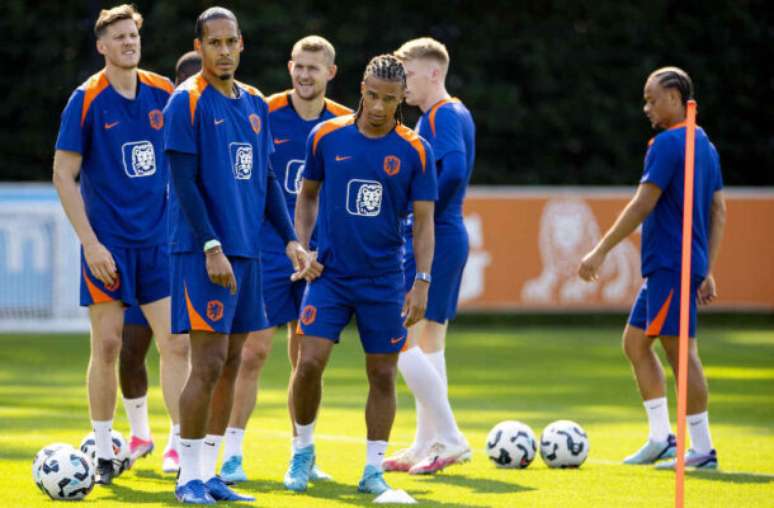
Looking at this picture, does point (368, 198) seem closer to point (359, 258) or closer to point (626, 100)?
point (359, 258)

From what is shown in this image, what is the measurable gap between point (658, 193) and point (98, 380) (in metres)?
3.70

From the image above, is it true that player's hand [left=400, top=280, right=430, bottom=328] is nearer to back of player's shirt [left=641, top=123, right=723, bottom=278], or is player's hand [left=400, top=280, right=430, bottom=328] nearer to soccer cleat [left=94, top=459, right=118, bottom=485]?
soccer cleat [left=94, top=459, right=118, bottom=485]

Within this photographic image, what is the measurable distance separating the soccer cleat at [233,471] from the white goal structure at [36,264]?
13.2 meters

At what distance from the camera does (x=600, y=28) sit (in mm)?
30938

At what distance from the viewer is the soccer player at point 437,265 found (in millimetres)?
9664

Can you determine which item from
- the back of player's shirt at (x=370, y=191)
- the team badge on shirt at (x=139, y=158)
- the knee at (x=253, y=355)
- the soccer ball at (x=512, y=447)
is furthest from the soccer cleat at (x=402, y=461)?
the team badge on shirt at (x=139, y=158)

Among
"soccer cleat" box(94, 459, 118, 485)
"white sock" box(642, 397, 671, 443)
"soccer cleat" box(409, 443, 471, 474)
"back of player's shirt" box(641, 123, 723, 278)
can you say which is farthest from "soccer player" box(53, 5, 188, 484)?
"white sock" box(642, 397, 671, 443)

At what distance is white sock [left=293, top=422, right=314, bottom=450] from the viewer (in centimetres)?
873

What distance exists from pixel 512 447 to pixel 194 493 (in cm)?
249

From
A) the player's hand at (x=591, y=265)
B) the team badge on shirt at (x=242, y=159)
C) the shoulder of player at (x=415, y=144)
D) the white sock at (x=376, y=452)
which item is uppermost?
the shoulder of player at (x=415, y=144)

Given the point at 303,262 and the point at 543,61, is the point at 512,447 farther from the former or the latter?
the point at 543,61

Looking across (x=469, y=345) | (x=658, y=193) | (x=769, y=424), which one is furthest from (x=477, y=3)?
(x=658, y=193)

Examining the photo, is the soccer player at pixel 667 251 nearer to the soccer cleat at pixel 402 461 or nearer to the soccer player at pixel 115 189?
the soccer cleat at pixel 402 461

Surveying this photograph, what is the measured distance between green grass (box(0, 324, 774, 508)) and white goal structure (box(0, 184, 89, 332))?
2.43 ft
